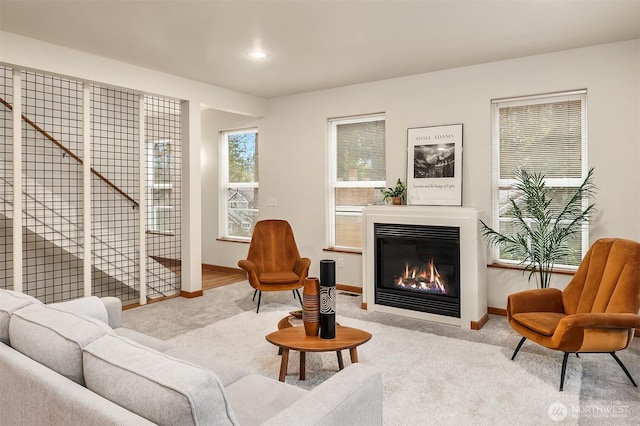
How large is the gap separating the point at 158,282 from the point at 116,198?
1.18m

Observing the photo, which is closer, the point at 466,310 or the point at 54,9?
the point at 54,9

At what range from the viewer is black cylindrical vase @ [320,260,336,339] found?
8.35 feet

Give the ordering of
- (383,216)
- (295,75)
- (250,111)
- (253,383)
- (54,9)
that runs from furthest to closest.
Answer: (250,111) < (295,75) < (383,216) < (54,9) < (253,383)

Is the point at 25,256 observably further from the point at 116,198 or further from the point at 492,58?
the point at 492,58

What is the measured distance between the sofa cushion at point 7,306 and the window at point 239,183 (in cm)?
451

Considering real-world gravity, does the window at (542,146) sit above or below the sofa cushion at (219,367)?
above

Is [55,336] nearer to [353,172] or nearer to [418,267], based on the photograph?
[418,267]

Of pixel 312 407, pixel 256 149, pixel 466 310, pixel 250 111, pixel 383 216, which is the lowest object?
pixel 466 310

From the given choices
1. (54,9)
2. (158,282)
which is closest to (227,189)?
(158,282)

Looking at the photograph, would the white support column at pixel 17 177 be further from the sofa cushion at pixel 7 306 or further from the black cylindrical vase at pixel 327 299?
Answer: the black cylindrical vase at pixel 327 299

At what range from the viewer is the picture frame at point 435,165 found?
4.38m

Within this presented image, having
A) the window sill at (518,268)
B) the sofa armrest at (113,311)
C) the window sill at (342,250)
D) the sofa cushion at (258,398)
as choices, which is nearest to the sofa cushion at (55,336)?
the sofa cushion at (258,398)

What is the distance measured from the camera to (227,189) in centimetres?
656

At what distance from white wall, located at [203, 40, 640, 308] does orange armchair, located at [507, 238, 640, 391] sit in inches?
33.6
